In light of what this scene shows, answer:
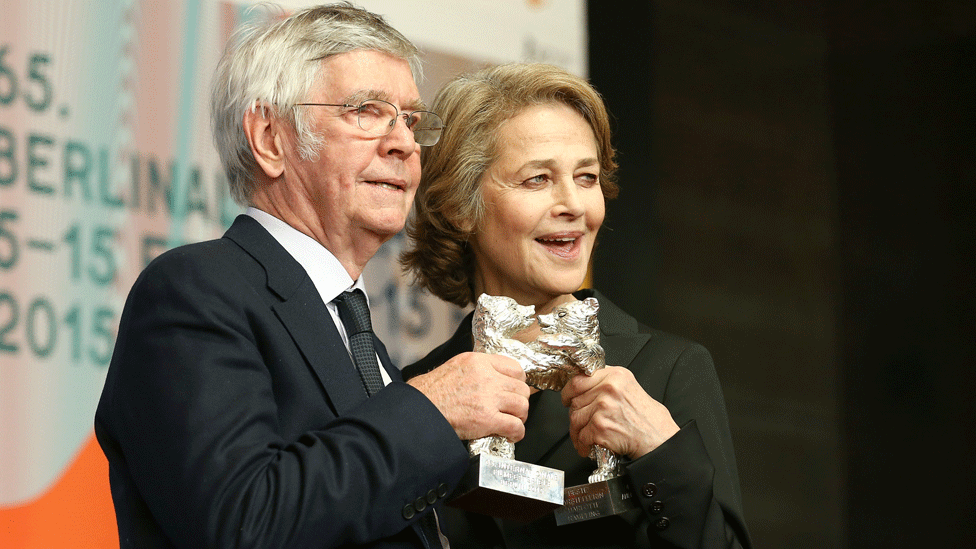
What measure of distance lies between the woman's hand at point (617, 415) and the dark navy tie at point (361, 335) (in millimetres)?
391

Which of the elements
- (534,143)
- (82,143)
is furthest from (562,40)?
(82,143)

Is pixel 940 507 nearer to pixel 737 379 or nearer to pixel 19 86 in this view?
pixel 737 379

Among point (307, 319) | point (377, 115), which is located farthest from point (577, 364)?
point (377, 115)

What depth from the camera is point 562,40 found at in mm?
3879

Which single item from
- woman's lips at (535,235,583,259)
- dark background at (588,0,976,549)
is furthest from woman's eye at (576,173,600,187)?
dark background at (588,0,976,549)

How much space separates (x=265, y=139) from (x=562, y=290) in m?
0.76

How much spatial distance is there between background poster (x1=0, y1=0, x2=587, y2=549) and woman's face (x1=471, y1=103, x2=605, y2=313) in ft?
2.80

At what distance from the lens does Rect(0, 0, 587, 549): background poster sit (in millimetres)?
2566

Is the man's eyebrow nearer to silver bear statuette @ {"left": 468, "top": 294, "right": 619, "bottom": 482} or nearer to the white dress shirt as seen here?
the white dress shirt

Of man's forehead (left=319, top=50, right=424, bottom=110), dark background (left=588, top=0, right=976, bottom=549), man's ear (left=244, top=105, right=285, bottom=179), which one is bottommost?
dark background (left=588, top=0, right=976, bottom=549)

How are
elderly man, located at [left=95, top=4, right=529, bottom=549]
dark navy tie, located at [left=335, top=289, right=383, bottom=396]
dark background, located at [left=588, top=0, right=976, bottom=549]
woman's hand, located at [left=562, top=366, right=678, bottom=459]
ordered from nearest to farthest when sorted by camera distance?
elderly man, located at [left=95, top=4, right=529, bottom=549] → dark navy tie, located at [left=335, top=289, right=383, bottom=396] → woman's hand, located at [left=562, top=366, right=678, bottom=459] → dark background, located at [left=588, top=0, right=976, bottom=549]

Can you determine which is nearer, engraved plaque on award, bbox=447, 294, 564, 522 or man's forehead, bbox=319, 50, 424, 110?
engraved plaque on award, bbox=447, 294, 564, 522

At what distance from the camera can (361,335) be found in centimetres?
197

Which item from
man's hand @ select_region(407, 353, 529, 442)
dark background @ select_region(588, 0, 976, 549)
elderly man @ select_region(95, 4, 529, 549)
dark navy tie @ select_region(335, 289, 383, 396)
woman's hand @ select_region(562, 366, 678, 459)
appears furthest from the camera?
dark background @ select_region(588, 0, 976, 549)
